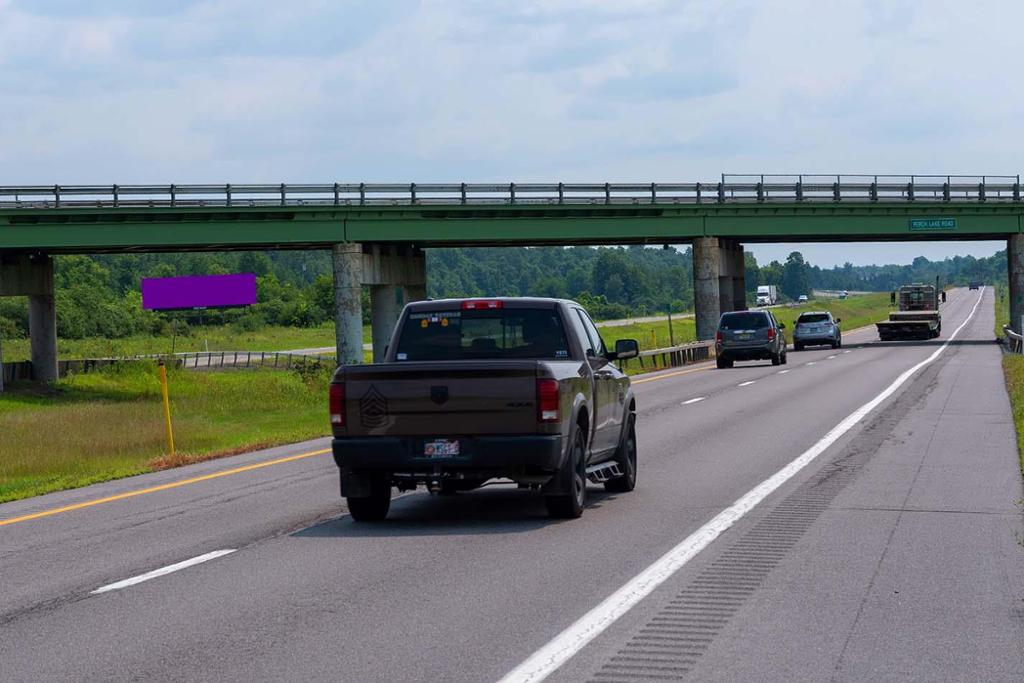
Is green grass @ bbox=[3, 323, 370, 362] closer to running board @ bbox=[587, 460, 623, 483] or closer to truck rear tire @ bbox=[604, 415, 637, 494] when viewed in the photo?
truck rear tire @ bbox=[604, 415, 637, 494]

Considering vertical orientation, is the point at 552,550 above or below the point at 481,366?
below

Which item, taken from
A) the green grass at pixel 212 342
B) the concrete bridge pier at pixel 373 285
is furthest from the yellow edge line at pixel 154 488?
the green grass at pixel 212 342

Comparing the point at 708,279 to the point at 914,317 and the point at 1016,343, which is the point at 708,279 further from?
the point at 1016,343

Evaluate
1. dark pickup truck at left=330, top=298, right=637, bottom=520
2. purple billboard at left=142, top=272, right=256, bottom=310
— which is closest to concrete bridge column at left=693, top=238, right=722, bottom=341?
purple billboard at left=142, top=272, right=256, bottom=310

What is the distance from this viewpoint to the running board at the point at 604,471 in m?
13.8

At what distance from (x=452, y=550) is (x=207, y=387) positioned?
4981cm

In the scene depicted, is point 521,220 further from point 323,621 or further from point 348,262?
point 323,621

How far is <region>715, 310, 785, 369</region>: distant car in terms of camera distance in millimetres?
48750

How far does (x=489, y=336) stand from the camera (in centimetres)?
1383

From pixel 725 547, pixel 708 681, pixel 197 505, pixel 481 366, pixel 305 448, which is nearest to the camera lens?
pixel 708 681

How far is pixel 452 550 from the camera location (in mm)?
11289

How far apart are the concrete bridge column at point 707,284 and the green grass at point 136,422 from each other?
17.7 meters

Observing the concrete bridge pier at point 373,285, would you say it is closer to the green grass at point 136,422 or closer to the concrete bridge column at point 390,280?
the concrete bridge column at point 390,280

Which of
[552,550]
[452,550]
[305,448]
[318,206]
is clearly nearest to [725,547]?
[552,550]
